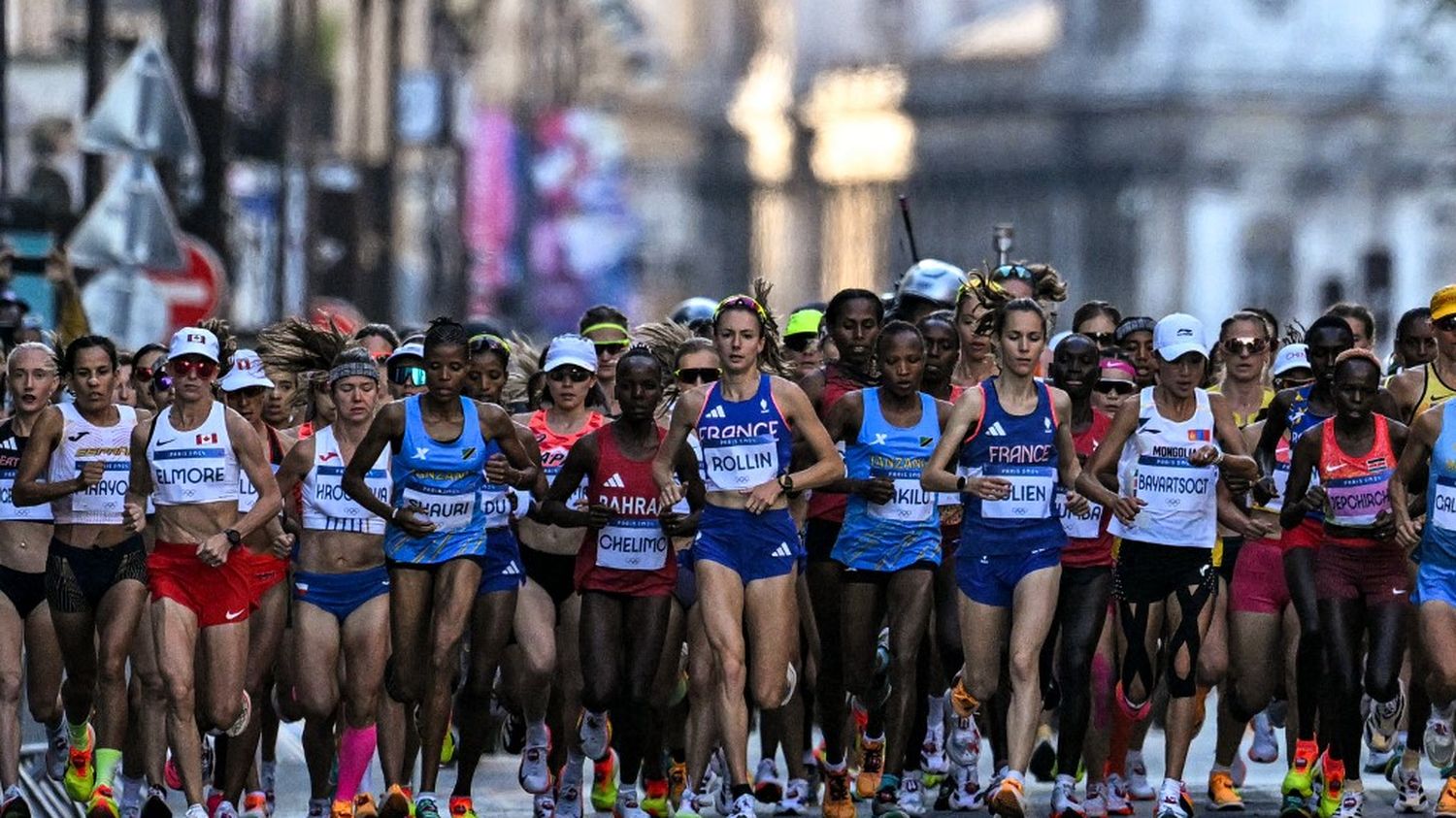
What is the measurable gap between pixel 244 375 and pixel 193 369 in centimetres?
63

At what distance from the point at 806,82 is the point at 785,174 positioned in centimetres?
246

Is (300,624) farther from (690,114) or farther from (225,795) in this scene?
(690,114)

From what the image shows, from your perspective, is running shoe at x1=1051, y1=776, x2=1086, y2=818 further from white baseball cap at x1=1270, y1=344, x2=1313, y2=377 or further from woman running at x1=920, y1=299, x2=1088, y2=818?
white baseball cap at x1=1270, y1=344, x2=1313, y2=377

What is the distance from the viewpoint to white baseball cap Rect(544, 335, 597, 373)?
50.2 feet

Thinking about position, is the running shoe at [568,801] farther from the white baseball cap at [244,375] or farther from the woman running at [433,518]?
the white baseball cap at [244,375]

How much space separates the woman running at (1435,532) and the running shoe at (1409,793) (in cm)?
96

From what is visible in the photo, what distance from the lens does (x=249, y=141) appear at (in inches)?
1212

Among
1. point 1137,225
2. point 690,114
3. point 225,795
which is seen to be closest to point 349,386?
point 225,795

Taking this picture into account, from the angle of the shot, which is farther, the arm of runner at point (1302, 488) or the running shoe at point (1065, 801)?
the arm of runner at point (1302, 488)

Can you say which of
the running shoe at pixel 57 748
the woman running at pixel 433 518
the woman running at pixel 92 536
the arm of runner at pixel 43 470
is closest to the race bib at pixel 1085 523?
the woman running at pixel 433 518

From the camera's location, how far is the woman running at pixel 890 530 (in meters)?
14.9

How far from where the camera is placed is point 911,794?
15.2 meters

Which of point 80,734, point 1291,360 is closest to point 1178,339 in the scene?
point 1291,360

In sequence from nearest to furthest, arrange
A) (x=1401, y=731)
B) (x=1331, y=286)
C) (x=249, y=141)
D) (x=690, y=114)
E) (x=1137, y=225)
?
1. (x=1401, y=731)
2. (x=1331, y=286)
3. (x=249, y=141)
4. (x=1137, y=225)
5. (x=690, y=114)
